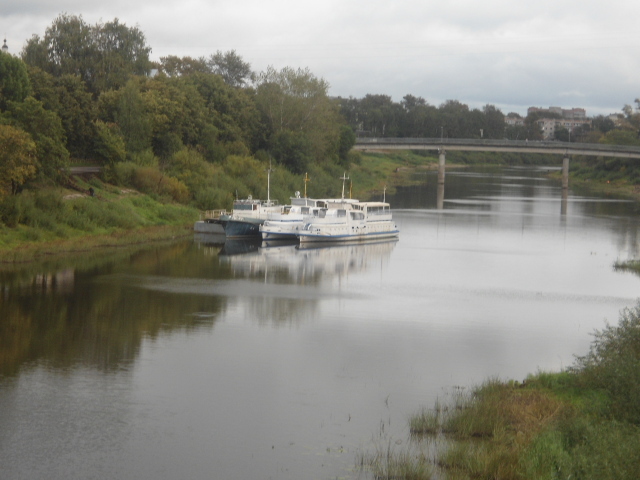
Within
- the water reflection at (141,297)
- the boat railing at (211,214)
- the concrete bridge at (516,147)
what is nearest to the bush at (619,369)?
the water reflection at (141,297)

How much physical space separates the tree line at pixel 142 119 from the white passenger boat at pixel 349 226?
9.35 meters

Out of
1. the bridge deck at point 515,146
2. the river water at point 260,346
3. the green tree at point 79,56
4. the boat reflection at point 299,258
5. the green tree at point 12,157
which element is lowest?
the river water at point 260,346

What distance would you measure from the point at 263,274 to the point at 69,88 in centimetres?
2830

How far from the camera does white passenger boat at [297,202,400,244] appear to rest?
5497cm

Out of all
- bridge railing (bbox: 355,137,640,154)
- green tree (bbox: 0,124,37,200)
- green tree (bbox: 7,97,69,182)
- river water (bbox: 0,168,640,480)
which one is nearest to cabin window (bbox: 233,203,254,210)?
river water (bbox: 0,168,640,480)

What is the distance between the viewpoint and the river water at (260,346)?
17.8m

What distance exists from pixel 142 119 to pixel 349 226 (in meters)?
18.3

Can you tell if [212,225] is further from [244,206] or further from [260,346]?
[260,346]

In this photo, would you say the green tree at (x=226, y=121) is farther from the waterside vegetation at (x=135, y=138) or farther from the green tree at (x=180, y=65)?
the green tree at (x=180, y=65)

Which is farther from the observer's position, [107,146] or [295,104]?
[295,104]

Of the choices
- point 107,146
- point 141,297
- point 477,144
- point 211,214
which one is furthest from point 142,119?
point 477,144

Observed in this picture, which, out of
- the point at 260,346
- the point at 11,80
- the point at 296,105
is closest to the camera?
the point at 260,346

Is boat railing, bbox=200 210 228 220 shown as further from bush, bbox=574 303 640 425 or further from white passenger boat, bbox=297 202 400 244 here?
bush, bbox=574 303 640 425

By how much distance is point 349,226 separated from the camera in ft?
187
